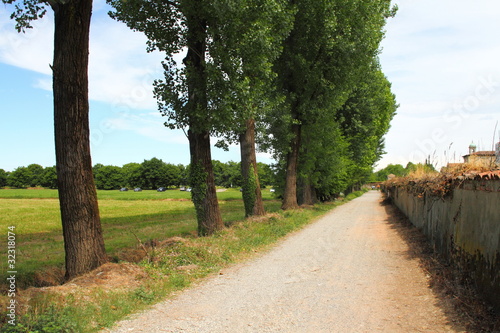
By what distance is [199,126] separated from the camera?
37.6 ft

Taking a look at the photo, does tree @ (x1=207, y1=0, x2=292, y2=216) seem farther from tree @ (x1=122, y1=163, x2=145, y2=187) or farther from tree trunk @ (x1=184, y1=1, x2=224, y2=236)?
tree @ (x1=122, y1=163, x2=145, y2=187)

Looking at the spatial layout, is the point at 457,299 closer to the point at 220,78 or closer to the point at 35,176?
the point at 220,78

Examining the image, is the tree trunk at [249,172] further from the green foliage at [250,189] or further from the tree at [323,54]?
the tree at [323,54]

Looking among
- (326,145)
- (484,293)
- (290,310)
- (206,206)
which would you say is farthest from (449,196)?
(326,145)

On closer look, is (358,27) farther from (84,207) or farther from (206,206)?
(84,207)

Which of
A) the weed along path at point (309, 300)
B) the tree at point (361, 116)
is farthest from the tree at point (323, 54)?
the weed along path at point (309, 300)

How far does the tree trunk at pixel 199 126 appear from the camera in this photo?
37.5 ft

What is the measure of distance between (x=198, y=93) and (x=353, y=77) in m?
12.4

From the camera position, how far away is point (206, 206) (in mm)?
12336

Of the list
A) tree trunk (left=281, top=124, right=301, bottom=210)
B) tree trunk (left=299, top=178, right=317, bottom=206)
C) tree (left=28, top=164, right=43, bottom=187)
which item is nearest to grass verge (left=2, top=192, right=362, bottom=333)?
tree trunk (left=281, top=124, right=301, bottom=210)

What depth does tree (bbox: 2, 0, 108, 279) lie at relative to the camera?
Result: 23.5 ft

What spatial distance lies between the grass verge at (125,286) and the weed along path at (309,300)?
37 cm

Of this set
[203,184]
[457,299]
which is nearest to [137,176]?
[203,184]

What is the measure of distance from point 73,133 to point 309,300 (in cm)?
535
